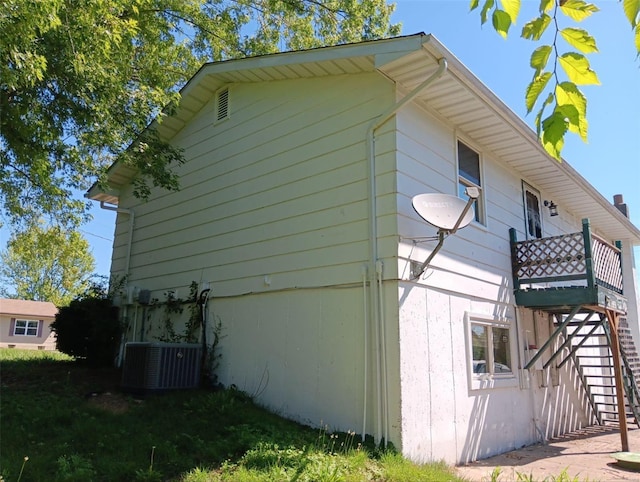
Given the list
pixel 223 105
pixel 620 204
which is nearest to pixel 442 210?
pixel 223 105

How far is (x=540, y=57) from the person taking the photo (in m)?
1.86

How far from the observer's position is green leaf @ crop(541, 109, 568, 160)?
1777 mm

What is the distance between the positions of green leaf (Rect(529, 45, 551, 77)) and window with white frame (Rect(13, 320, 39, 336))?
3792 cm

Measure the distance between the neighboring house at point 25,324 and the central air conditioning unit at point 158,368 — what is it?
91.2 ft

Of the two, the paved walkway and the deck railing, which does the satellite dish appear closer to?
the deck railing

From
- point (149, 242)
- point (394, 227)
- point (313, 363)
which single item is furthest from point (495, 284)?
point (149, 242)

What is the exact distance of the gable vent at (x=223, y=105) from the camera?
9914 millimetres

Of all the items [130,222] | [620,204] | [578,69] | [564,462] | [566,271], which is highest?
[620,204]

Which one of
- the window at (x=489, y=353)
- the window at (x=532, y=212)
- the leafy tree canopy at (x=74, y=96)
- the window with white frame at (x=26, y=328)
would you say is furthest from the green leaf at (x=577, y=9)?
the window with white frame at (x=26, y=328)

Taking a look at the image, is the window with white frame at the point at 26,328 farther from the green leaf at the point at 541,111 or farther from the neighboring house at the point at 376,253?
the green leaf at the point at 541,111

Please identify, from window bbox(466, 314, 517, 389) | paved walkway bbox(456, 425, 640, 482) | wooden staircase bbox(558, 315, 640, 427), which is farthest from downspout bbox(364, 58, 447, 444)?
wooden staircase bbox(558, 315, 640, 427)

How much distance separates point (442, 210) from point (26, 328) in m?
34.7

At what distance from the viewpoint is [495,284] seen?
28.3 feet

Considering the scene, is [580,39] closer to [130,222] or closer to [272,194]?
[272,194]
